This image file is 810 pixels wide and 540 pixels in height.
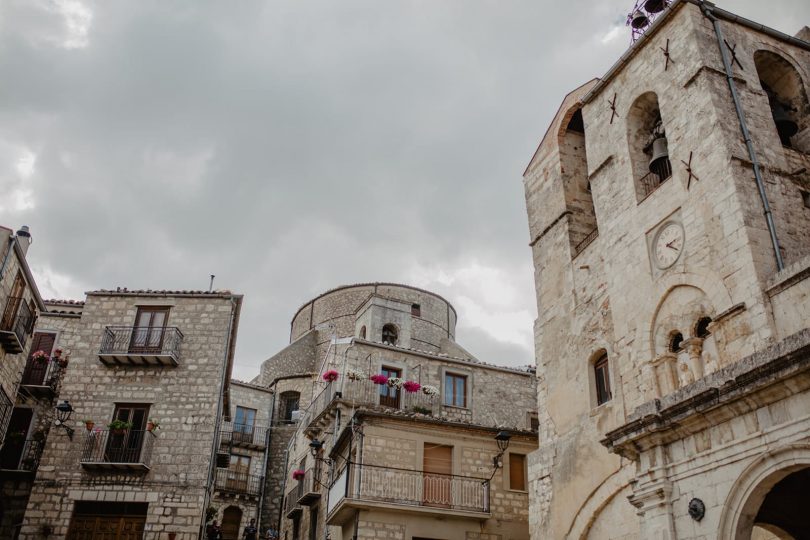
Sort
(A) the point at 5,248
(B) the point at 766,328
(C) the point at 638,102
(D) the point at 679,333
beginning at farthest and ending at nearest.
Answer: (A) the point at 5,248
(C) the point at 638,102
(D) the point at 679,333
(B) the point at 766,328

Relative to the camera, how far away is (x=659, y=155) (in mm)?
15406

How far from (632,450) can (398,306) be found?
29184mm

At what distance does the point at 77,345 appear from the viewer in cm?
2244

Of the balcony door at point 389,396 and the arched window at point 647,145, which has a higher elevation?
the arched window at point 647,145

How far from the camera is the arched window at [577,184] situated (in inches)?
727

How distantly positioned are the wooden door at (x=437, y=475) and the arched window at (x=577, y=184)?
7049mm

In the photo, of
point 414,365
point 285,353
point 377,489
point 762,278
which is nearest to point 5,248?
point 377,489

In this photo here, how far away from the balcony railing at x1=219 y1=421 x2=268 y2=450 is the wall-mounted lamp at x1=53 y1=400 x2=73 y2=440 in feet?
44.0

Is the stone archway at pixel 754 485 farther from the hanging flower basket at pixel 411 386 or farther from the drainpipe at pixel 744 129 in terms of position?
the hanging flower basket at pixel 411 386

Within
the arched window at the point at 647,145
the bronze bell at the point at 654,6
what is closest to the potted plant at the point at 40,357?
the arched window at the point at 647,145

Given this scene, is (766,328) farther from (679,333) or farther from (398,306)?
(398,306)

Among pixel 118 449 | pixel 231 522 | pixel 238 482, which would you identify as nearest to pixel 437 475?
pixel 118 449

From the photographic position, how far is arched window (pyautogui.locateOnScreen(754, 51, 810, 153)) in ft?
50.2

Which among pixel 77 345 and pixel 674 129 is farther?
pixel 77 345
